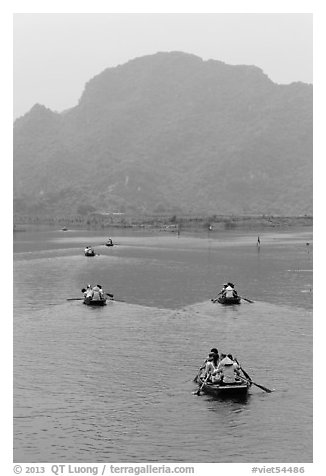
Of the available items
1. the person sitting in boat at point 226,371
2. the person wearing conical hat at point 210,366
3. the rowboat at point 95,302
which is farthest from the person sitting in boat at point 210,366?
the rowboat at point 95,302

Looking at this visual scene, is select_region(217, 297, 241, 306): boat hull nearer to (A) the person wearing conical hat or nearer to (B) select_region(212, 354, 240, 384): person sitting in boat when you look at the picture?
(A) the person wearing conical hat

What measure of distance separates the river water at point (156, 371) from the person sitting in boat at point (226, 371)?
1.15 m

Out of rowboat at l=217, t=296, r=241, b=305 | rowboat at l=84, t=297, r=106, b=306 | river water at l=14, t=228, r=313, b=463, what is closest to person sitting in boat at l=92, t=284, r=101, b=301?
rowboat at l=84, t=297, r=106, b=306

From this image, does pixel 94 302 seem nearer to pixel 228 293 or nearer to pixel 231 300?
pixel 228 293

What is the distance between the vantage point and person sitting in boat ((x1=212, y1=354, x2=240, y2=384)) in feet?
107

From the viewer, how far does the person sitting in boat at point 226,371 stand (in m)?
32.5

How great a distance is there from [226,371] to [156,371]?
610cm

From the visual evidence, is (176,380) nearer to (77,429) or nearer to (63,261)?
(77,429)

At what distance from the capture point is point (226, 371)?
32656 mm

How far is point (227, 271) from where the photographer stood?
90.5 m

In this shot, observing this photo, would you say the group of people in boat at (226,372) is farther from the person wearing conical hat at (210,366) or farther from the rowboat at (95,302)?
the rowboat at (95,302)

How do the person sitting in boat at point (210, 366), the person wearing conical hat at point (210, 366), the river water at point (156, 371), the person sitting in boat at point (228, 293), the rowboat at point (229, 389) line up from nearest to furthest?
the river water at point (156, 371) < the rowboat at point (229, 389) < the person sitting in boat at point (210, 366) < the person wearing conical hat at point (210, 366) < the person sitting in boat at point (228, 293)

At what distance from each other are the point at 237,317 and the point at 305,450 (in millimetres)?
27407
